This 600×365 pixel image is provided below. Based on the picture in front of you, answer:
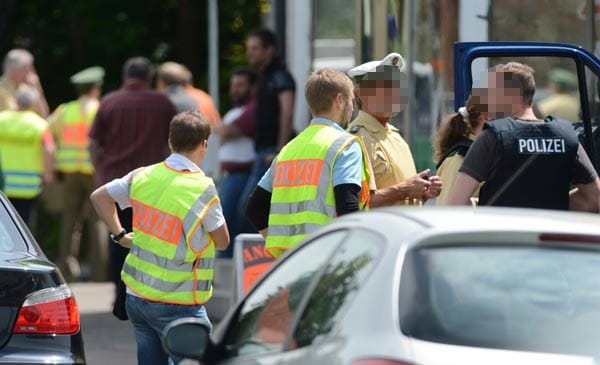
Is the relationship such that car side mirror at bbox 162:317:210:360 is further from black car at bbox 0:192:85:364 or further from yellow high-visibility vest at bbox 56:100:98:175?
yellow high-visibility vest at bbox 56:100:98:175

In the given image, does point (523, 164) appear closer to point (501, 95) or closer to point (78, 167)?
point (501, 95)

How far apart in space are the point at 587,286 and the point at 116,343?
723 centimetres

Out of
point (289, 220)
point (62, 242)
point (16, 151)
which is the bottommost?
point (62, 242)

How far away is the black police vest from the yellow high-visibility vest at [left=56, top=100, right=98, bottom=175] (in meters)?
8.76

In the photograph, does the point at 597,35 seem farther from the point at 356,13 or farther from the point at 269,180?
the point at 269,180

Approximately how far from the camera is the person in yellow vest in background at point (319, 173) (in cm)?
660

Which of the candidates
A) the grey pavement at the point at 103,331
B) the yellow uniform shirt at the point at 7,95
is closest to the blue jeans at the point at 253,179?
the grey pavement at the point at 103,331

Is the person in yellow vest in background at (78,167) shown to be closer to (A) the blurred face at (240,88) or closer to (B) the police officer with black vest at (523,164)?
(A) the blurred face at (240,88)

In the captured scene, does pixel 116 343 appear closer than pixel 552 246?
No

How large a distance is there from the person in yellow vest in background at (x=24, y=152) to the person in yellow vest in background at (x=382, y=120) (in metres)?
6.99

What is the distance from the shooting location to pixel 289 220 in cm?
672

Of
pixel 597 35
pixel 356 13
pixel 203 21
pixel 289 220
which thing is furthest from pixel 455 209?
pixel 203 21

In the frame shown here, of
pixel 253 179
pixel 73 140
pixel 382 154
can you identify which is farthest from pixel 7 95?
pixel 382 154

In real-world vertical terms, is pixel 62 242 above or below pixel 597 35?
below
